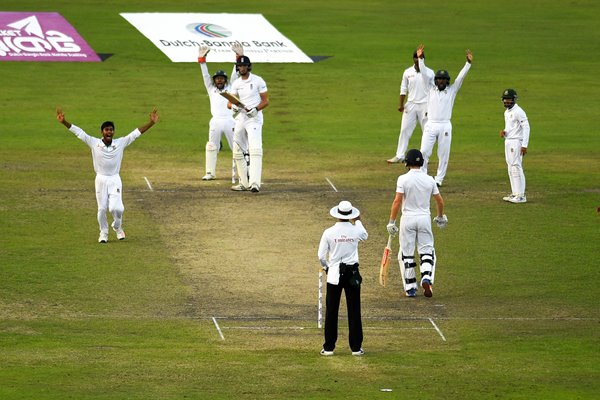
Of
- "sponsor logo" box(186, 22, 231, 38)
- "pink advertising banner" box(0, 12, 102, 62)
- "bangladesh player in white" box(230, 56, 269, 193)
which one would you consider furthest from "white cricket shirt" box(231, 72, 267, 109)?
"sponsor logo" box(186, 22, 231, 38)

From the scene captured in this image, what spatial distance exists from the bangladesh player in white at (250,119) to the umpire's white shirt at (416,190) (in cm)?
739

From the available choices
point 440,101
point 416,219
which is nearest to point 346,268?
point 416,219

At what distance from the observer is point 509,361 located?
18359 mm

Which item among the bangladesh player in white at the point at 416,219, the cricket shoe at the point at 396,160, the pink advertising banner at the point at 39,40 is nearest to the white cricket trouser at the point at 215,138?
the cricket shoe at the point at 396,160

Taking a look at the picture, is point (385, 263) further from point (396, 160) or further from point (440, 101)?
point (396, 160)

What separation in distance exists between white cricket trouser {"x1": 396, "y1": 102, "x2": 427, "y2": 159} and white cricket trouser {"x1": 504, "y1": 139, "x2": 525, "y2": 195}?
418cm

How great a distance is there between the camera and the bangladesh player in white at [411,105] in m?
31.7

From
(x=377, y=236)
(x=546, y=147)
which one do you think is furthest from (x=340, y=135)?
(x=377, y=236)

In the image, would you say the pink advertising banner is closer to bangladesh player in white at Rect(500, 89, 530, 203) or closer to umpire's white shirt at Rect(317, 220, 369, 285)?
bangladesh player in white at Rect(500, 89, 530, 203)

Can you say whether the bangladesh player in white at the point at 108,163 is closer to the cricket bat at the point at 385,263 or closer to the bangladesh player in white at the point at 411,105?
the cricket bat at the point at 385,263

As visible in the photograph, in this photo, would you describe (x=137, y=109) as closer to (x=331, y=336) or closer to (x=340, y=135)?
(x=340, y=135)

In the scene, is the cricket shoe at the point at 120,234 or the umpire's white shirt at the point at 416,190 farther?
the cricket shoe at the point at 120,234

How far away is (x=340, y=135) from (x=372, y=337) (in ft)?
53.9

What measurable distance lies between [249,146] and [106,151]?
4.93 meters
